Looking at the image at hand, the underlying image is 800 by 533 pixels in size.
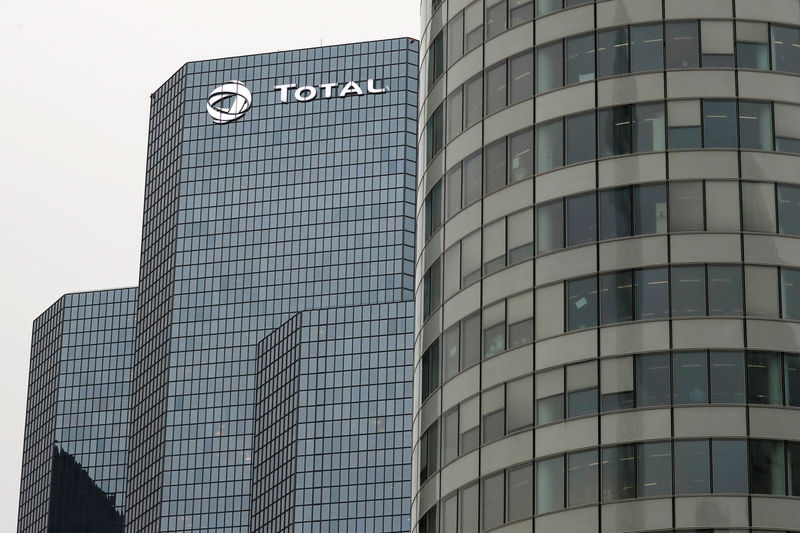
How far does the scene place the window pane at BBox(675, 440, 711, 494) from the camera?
76.1m

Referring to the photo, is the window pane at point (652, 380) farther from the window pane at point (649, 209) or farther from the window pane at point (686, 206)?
the window pane at point (686, 206)

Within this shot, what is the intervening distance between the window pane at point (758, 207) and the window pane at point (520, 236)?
9.16 meters

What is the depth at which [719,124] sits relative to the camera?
273 ft

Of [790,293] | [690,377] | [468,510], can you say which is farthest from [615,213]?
[468,510]

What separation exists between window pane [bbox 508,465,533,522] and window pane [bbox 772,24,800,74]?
2042 cm

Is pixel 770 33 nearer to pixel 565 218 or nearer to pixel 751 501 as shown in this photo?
pixel 565 218

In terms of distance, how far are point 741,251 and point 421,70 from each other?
23.0 meters

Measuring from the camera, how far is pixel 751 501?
75.7 m

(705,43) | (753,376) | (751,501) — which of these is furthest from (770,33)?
(751,501)

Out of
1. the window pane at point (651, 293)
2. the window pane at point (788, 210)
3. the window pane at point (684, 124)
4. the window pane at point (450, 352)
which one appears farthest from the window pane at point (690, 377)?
the window pane at point (450, 352)

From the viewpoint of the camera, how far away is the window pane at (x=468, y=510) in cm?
8181

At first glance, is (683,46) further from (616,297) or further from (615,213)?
(616,297)

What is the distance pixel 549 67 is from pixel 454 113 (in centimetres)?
645

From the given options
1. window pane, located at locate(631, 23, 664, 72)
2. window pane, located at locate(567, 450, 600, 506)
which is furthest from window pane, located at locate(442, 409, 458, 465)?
window pane, located at locate(631, 23, 664, 72)
